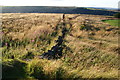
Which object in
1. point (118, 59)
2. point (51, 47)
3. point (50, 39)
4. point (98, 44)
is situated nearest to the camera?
point (118, 59)

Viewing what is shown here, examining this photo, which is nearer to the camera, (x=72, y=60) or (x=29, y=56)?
(x=72, y=60)

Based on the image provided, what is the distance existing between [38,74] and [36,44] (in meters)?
6.68

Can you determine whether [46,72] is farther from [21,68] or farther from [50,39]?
[50,39]

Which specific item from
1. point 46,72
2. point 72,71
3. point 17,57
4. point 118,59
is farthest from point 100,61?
point 17,57

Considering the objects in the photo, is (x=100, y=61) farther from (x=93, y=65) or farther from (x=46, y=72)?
(x=46, y=72)

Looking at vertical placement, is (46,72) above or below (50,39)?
below

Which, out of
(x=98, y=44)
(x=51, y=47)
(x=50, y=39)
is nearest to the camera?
(x=51, y=47)

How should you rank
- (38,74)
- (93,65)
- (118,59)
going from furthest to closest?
1. (118,59)
2. (93,65)
3. (38,74)

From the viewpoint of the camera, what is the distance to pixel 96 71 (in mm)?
10453

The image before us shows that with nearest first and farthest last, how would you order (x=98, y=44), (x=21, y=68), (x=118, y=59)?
(x=21, y=68), (x=118, y=59), (x=98, y=44)

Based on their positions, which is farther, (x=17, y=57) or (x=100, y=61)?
(x=17, y=57)

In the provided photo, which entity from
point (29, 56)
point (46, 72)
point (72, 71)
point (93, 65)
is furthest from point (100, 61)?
point (29, 56)

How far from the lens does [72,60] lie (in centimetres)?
1221

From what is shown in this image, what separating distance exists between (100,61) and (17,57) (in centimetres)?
825
